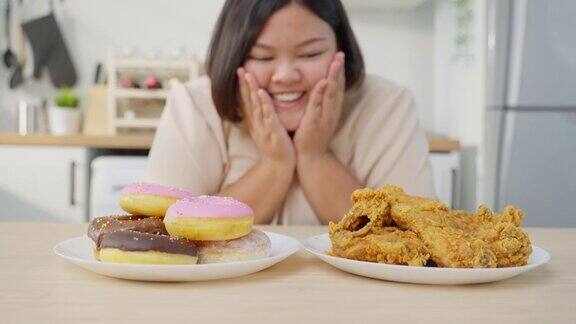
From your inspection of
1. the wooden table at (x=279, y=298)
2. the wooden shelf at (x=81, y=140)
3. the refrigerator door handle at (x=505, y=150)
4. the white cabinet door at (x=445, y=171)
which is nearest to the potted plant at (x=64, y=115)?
the wooden shelf at (x=81, y=140)

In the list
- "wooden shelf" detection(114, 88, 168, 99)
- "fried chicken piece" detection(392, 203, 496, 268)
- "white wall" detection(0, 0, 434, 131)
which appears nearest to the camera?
"fried chicken piece" detection(392, 203, 496, 268)

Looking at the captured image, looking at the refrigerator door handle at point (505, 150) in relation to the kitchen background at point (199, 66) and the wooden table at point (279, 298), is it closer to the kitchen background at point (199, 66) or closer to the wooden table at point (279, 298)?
the kitchen background at point (199, 66)

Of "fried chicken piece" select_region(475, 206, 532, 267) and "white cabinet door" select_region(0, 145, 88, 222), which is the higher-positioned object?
"fried chicken piece" select_region(475, 206, 532, 267)

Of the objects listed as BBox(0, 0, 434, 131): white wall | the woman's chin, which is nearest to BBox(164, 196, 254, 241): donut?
the woman's chin

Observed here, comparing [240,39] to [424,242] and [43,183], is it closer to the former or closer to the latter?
[424,242]

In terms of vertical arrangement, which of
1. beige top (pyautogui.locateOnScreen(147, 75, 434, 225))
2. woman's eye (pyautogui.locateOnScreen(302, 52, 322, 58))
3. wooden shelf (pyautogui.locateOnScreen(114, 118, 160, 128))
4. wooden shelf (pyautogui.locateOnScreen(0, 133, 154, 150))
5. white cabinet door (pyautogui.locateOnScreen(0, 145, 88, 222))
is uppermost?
woman's eye (pyautogui.locateOnScreen(302, 52, 322, 58))

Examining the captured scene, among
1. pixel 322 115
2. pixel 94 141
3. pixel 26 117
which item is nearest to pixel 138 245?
pixel 322 115

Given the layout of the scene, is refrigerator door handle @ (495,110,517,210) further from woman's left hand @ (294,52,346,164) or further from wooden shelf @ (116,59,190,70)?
Result: wooden shelf @ (116,59,190,70)
